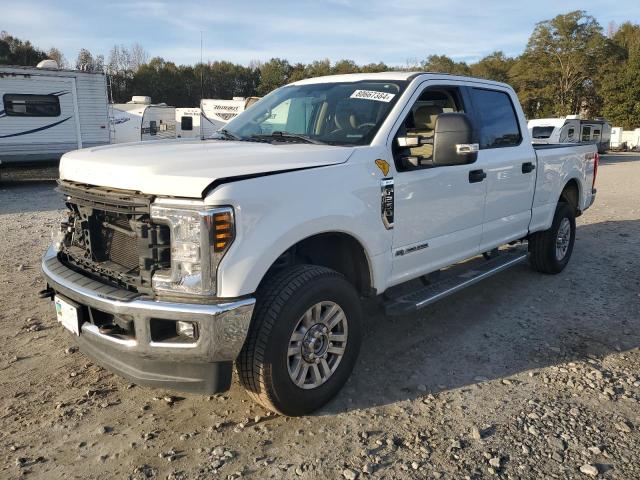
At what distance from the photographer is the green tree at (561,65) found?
4853 cm

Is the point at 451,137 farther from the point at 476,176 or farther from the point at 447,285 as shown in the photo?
the point at 447,285

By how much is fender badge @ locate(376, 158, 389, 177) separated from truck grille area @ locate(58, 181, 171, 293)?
144 centimetres

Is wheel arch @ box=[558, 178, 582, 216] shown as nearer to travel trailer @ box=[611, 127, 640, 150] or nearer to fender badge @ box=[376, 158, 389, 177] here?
fender badge @ box=[376, 158, 389, 177]

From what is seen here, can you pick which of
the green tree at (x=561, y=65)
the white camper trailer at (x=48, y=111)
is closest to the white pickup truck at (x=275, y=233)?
the white camper trailer at (x=48, y=111)

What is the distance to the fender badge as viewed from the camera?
346cm

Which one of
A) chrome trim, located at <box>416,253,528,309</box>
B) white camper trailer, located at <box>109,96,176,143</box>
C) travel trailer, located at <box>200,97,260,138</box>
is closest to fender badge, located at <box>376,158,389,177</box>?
chrome trim, located at <box>416,253,528,309</box>

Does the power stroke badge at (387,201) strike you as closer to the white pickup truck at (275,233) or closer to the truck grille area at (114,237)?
the white pickup truck at (275,233)

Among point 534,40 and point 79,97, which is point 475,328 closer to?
point 79,97

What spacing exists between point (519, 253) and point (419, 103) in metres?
2.35

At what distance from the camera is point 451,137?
3.54m

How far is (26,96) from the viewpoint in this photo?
1438 centimetres

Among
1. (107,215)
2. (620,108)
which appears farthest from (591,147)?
(620,108)

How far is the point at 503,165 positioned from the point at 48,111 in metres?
13.9

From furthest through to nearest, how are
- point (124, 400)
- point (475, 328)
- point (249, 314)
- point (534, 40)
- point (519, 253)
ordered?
point (534, 40), point (519, 253), point (475, 328), point (124, 400), point (249, 314)
